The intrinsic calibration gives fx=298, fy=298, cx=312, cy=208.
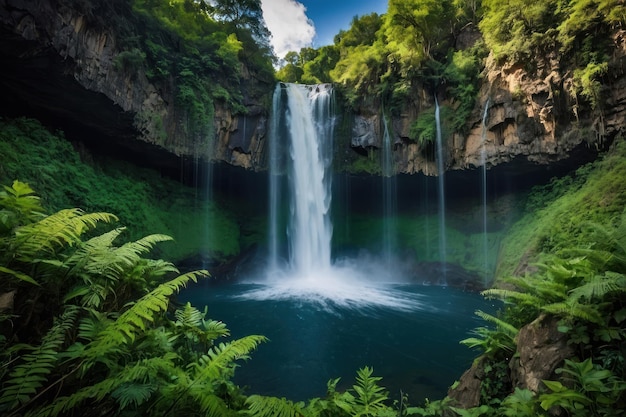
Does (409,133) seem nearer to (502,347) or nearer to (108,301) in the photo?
(502,347)

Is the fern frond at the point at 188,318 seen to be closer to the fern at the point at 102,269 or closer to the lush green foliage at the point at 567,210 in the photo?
the fern at the point at 102,269

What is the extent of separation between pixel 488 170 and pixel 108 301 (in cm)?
1671

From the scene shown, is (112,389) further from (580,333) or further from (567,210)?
(567,210)

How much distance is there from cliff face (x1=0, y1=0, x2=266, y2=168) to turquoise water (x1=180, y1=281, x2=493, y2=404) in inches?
287

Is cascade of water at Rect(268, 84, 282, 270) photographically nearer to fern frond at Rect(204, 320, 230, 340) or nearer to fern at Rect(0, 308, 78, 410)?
fern frond at Rect(204, 320, 230, 340)

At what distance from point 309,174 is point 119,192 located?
9.59 meters

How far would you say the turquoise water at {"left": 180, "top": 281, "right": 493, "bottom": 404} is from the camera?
5.14 m

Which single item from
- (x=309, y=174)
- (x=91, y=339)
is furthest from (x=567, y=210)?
(x=91, y=339)

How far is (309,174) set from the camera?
1777 centimetres

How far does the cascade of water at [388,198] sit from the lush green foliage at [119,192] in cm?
884

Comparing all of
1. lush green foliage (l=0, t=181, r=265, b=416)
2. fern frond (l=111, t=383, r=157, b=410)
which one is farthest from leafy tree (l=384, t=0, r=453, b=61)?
fern frond (l=111, t=383, r=157, b=410)

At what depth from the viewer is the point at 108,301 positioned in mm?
2396

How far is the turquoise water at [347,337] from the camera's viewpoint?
5.14 meters

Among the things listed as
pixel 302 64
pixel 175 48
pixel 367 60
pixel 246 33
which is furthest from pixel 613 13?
pixel 302 64
